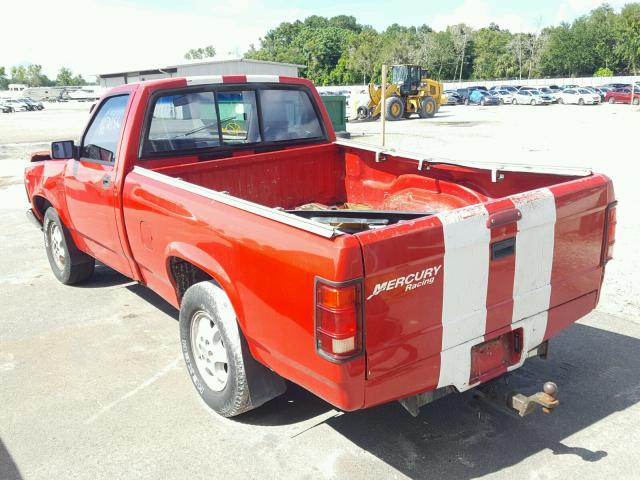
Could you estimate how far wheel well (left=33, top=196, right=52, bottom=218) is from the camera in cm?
613

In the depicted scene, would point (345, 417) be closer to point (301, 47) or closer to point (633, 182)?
point (633, 182)

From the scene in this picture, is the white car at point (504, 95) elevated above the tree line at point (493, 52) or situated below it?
below

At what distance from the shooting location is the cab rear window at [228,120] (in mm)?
4555

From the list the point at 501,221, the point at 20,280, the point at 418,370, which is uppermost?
the point at 501,221

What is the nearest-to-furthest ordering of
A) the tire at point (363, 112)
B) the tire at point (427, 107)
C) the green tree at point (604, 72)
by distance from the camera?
the tire at point (363, 112) < the tire at point (427, 107) < the green tree at point (604, 72)

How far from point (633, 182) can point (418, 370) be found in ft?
31.7

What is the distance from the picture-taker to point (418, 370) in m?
2.78

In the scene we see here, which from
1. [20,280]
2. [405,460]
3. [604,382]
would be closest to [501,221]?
[405,460]

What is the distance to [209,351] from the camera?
3.64m

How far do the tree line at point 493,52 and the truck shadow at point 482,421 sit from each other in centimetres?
8101

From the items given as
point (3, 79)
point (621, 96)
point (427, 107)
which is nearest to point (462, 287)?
point (427, 107)

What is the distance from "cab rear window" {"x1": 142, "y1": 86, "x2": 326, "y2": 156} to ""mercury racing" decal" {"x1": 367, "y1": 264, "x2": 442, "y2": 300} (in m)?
2.57

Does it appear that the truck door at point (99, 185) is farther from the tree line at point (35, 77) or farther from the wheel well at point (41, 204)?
the tree line at point (35, 77)

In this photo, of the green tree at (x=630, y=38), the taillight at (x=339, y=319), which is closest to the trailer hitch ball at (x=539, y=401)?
the taillight at (x=339, y=319)
